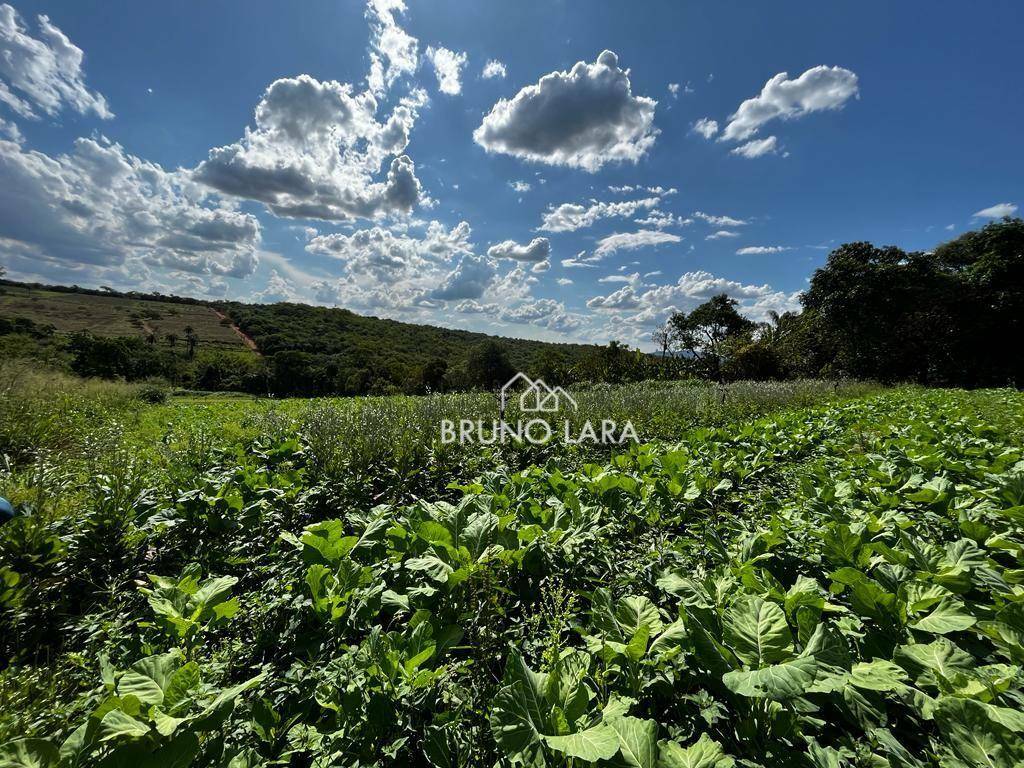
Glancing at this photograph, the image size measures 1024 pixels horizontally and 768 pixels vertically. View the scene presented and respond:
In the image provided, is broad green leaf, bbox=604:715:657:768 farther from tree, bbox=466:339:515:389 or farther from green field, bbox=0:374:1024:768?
tree, bbox=466:339:515:389

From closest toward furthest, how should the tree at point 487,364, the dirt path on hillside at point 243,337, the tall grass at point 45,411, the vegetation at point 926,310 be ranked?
the tall grass at point 45,411 < the vegetation at point 926,310 < the tree at point 487,364 < the dirt path on hillside at point 243,337

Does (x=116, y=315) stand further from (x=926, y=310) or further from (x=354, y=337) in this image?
(x=926, y=310)

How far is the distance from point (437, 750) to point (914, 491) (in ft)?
10.0

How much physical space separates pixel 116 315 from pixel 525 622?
272 feet

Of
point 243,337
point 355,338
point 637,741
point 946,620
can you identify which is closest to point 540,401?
point 946,620

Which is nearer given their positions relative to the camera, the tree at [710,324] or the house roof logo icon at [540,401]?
the house roof logo icon at [540,401]

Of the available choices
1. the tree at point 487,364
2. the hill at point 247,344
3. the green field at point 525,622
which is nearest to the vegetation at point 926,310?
the hill at point 247,344

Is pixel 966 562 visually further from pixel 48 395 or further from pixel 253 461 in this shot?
pixel 48 395

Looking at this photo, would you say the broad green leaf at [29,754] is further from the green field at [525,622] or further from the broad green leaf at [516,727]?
the broad green leaf at [516,727]

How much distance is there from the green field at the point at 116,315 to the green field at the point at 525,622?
202ft

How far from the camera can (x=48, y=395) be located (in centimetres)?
810

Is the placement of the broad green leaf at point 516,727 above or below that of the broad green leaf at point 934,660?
below

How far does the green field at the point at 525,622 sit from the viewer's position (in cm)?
104

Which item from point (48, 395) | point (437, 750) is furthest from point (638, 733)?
point (48, 395)
